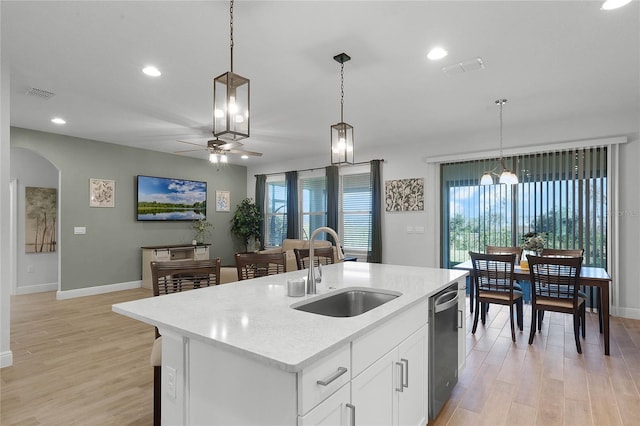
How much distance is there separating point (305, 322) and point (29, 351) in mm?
3588

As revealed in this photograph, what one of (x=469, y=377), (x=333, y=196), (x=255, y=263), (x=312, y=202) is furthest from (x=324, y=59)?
(x=312, y=202)

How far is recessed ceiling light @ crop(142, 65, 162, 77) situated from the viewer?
3125mm

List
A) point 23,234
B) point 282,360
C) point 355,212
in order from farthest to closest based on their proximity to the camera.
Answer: point 355,212
point 23,234
point 282,360

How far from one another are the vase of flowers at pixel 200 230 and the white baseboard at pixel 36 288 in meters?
2.69

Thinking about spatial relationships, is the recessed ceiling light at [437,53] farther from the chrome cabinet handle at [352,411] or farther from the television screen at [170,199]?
the television screen at [170,199]

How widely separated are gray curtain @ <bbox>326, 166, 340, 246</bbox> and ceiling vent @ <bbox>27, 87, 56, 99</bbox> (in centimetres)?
460

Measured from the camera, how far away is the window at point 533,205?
469cm

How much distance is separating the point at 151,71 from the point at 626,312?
6.31 metres

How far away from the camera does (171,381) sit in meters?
1.49

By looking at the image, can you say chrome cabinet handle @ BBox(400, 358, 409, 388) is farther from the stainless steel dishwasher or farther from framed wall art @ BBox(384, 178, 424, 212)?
framed wall art @ BBox(384, 178, 424, 212)

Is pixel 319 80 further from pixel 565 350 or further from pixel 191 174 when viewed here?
pixel 191 174

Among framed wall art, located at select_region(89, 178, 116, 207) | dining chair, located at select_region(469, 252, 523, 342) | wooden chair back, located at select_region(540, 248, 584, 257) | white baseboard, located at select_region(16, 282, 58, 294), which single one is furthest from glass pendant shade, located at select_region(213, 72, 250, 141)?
white baseboard, located at select_region(16, 282, 58, 294)

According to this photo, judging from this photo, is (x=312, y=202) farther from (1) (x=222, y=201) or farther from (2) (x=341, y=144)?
(2) (x=341, y=144)

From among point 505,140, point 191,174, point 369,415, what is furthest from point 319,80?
point 191,174
